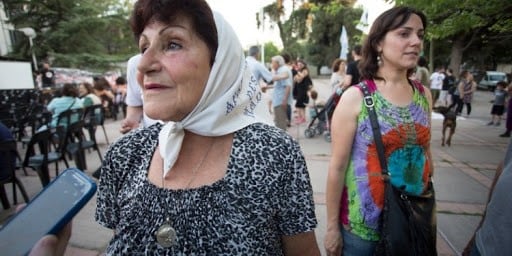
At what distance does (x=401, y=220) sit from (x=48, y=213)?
153 centimetres

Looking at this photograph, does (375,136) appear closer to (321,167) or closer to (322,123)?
(321,167)

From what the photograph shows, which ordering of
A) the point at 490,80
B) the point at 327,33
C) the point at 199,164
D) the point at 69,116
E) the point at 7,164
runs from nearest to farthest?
the point at 199,164 < the point at 7,164 < the point at 69,116 < the point at 490,80 < the point at 327,33

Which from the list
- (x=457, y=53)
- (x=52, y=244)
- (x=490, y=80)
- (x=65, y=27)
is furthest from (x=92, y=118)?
(x=490, y=80)

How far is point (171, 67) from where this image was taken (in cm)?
112

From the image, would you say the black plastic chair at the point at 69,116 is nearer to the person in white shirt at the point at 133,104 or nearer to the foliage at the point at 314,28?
the person in white shirt at the point at 133,104

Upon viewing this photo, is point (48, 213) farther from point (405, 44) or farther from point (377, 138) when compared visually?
point (405, 44)

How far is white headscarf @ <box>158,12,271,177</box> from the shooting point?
1173 millimetres

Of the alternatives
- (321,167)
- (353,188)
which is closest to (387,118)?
(353,188)

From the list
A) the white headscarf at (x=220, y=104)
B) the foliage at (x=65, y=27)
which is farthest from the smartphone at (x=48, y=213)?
the foliage at (x=65, y=27)

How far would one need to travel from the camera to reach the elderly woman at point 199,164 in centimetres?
111

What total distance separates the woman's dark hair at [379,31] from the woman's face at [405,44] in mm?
30

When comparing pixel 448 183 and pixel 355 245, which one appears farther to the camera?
pixel 448 183

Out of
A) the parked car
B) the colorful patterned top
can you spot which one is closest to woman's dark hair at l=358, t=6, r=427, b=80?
the colorful patterned top

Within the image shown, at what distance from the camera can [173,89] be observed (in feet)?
3.73
